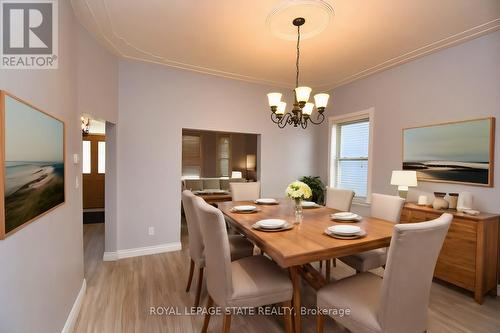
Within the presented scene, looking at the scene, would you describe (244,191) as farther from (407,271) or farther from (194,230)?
(407,271)

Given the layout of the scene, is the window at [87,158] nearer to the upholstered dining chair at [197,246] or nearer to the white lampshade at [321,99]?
the upholstered dining chair at [197,246]

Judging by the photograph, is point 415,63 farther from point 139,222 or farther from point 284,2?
point 139,222

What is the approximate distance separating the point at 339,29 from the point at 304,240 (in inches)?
87.7

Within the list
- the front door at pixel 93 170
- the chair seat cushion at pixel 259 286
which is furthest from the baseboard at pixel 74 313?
the front door at pixel 93 170

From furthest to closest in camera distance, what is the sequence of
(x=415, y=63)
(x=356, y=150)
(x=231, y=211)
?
(x=356, y=150) < (x=415, y=63) < (x=231, y=211)

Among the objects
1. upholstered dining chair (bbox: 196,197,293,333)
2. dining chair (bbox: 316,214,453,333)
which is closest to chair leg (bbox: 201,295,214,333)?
upholstered dining chair (bbox: 196,197,293,333)

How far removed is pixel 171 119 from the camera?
3656 millimetres

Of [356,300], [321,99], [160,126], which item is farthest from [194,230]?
[160,126]

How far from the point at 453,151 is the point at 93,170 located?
23.9ft

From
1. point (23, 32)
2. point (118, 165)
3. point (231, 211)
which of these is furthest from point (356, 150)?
point (23, 32)

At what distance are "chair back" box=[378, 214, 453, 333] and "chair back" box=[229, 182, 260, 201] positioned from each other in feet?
7.75

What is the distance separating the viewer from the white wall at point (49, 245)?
1.14m

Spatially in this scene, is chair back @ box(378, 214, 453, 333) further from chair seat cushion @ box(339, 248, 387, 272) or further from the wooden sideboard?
the wooden sideboard

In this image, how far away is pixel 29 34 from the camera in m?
1.48
